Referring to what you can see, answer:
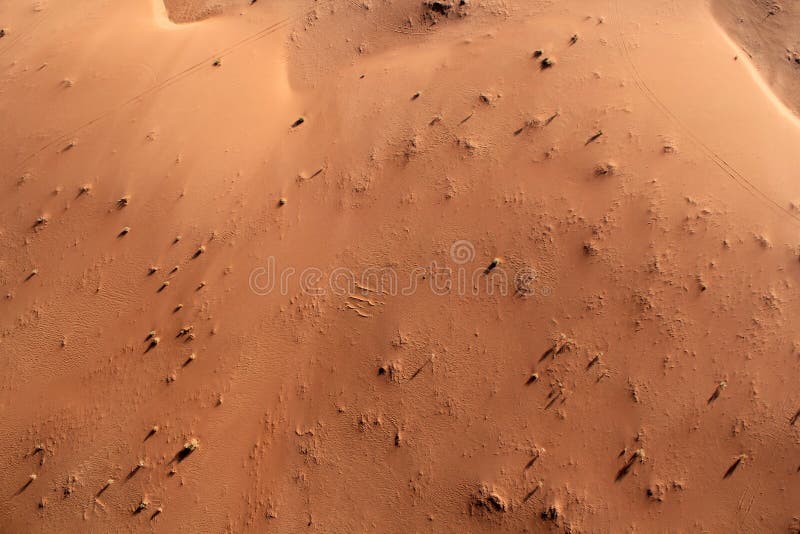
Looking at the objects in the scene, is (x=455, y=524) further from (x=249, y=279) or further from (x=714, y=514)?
(x=249, y=279)

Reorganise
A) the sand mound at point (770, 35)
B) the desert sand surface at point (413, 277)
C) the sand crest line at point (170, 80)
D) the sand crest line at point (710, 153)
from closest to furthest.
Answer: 1. the desert sand surface at point (413, 277)
2. the sand crest line at point (710, 153)
3. the sand mound at point (770, 35)
4. the sand crest line at point (170, 80)

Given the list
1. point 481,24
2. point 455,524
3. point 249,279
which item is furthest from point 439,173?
point 455,524

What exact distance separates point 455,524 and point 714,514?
463 centimetres

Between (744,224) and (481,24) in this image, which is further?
(481,24)

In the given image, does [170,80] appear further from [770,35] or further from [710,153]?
[770,35]

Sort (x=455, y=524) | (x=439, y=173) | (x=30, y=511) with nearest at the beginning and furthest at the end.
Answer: (x=455, y=524) → (x=30, y=511) → (x=439, y=173)

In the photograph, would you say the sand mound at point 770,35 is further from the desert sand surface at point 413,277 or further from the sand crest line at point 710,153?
the sand crest line at point 710,153

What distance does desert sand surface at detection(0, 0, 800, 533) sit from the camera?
8.34 m

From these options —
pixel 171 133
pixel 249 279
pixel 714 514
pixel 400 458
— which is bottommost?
pixel 714 514

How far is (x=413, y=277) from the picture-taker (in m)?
8.98

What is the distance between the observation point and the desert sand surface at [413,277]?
834 cm

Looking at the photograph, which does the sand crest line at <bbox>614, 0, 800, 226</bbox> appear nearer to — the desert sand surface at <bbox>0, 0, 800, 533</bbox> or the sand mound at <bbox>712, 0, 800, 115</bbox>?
the desert sand surface at <bbox>0, 0, 800, 533</bbox>

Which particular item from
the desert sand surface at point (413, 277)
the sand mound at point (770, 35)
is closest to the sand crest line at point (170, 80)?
the desert sand surface at point (413, 277)

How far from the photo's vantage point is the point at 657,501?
26.9 ft
